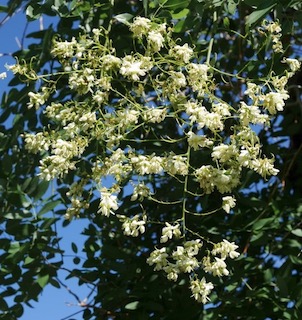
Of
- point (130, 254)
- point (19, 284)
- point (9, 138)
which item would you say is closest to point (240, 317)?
point (130, 254)

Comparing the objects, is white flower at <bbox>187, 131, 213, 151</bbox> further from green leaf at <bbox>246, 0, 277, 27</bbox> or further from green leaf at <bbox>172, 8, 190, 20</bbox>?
green leaf at <bbox>172, 8, 190, 20</bbox>

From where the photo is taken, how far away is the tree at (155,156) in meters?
1.08

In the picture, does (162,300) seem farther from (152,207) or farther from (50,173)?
(50,173)

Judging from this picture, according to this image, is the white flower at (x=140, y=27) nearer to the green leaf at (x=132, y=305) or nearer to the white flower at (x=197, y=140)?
the white flower at (x=197, y=140)

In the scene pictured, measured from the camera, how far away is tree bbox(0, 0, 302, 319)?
1.08m

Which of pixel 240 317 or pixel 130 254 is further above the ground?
pixel 130 254

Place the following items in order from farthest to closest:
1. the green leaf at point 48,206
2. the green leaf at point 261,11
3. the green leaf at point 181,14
→ the green leaf at point 48,206 < the green leaf at point 181,14 < the green leaf at point 261,11

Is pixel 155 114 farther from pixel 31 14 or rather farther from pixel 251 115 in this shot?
pixel 31 14

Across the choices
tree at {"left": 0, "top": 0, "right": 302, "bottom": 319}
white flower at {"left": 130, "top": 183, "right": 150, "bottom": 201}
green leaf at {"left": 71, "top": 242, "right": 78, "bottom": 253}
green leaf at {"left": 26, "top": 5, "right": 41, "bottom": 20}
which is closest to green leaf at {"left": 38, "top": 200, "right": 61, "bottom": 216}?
tree at {"left": 0, "top": 0, "right": 302, "bottom": 319}

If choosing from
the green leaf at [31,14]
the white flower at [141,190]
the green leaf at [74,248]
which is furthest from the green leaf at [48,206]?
the white flower at [141,190]

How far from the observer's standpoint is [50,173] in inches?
42.5

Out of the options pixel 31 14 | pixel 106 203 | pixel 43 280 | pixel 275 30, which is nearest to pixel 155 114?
pixel 106 203

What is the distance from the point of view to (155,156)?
115 centimetres

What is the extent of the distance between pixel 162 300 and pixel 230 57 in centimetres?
73
